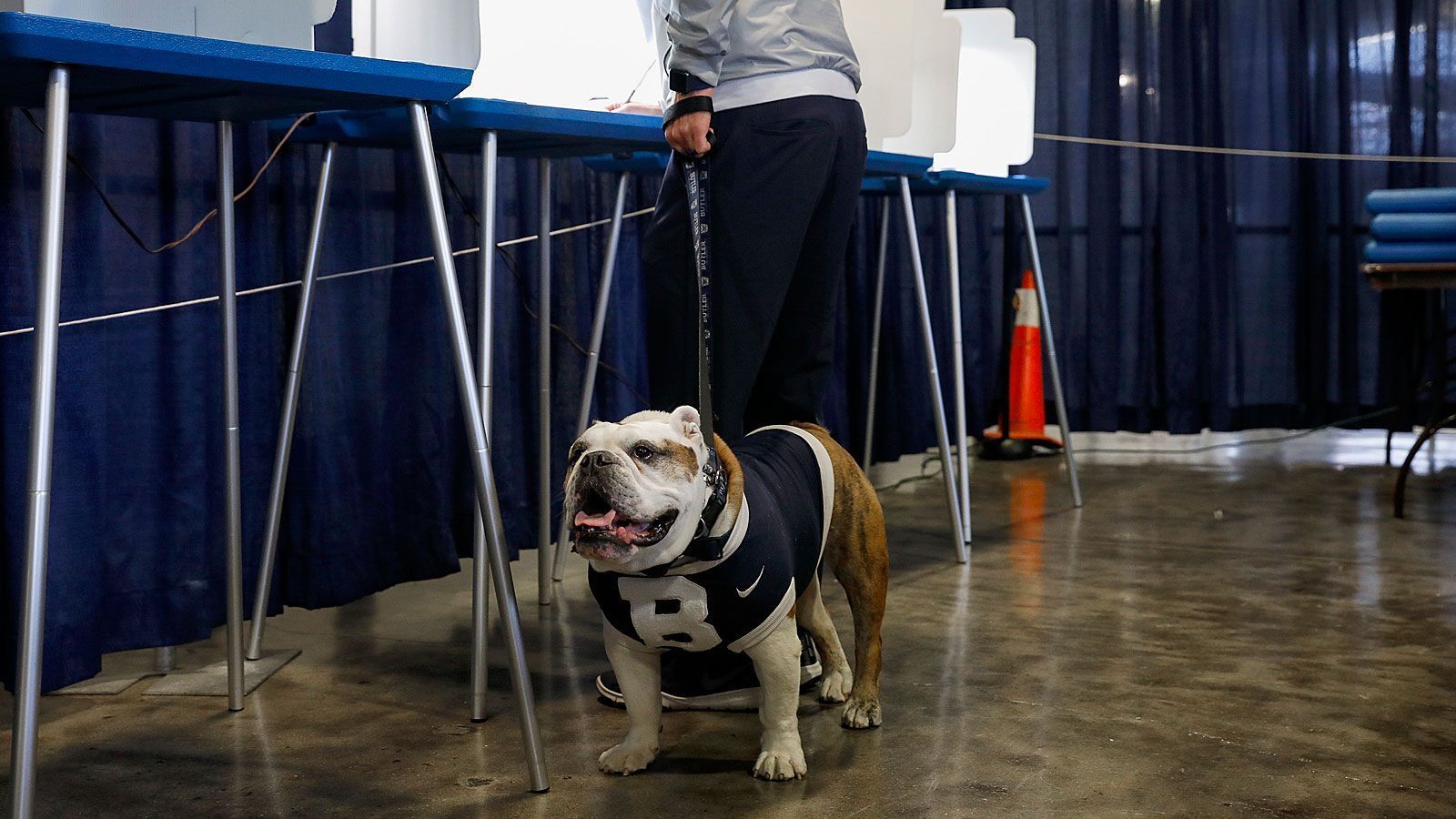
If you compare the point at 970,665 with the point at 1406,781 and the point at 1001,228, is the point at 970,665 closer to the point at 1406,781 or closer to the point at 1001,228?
the point at 1406,781

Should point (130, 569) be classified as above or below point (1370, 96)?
below

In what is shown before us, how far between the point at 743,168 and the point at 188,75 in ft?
2.40

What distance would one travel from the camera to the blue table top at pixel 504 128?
1754mm

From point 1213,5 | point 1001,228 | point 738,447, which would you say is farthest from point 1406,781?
point 1213,5

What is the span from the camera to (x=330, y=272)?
2.50 m

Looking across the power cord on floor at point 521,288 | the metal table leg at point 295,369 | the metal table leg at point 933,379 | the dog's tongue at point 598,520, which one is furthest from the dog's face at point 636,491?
the metal table leg at point 933,379

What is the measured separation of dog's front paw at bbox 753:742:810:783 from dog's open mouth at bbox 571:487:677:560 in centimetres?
37

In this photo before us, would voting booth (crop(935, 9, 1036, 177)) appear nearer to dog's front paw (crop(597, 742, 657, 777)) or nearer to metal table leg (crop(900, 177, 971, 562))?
metal table leg (crop(900, 177, 971, 562))

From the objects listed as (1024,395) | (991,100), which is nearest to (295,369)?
(991,100)

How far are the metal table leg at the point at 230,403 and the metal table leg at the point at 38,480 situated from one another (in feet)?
1.86

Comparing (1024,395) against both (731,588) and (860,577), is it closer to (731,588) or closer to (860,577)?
(860,577)

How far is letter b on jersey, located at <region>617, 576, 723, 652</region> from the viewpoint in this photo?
1523mm

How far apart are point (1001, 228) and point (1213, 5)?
3.87 feet

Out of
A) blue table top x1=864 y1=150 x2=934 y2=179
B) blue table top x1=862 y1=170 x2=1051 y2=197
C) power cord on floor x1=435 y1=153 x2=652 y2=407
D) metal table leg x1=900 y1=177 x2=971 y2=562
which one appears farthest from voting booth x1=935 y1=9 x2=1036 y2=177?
power cord on floor x1=435 y1=153 x2=652 y2=407
